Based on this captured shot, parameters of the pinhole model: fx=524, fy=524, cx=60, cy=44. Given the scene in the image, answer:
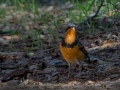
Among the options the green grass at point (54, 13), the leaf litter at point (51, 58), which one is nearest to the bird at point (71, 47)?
the leaf litter at point (51, 58)

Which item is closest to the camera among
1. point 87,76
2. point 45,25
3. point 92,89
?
point 92,89

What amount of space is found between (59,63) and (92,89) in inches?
74.1

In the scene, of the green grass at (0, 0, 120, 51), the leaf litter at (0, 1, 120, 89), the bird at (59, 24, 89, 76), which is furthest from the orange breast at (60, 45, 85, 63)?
the green grass at (0, 0, 120, 51)

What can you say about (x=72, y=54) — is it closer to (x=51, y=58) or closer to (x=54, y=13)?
(x=51, y=58)

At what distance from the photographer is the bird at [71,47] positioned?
6.48 m

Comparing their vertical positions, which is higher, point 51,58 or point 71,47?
point 71,47

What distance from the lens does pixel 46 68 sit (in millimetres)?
6992

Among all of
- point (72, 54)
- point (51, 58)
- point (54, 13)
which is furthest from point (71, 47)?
point (54, 13)

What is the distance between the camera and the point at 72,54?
6.57 metres

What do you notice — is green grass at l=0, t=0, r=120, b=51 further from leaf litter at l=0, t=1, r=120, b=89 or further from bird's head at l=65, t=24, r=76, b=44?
bird's head at l=65, t=24, r=76, b=44

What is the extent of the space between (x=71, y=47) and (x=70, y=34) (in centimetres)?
18

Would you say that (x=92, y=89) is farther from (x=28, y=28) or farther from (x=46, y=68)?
(x=28, y=28)

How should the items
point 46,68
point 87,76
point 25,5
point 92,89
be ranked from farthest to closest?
point 25,5 < point 46,68 < point 87,76 < point 92,89

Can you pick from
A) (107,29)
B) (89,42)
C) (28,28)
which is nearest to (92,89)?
(89,42)
